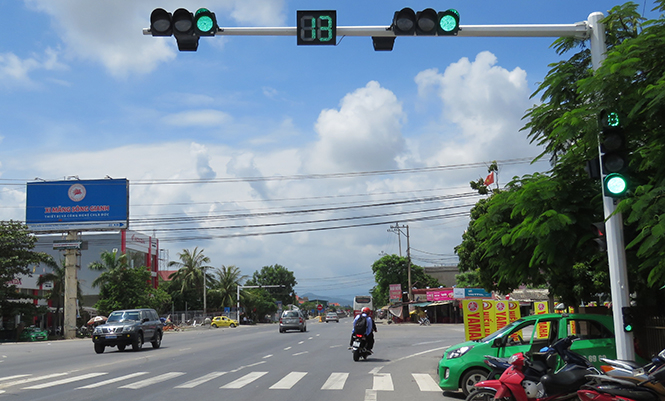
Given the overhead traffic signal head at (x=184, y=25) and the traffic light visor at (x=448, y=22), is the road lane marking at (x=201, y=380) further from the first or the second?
the traffic light visor at (x=448, y=22)

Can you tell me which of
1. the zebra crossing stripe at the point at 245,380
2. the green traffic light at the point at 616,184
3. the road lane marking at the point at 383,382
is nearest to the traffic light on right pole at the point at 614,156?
the green traffic light at the point at 616,184

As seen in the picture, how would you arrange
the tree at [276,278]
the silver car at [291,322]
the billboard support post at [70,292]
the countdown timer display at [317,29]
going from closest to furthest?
the countdown timer display at [317,29] < the silver car at [291,322] < the billboard support post at [70,292] < the tree at [276,278]

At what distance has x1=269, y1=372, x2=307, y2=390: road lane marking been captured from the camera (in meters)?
12.5

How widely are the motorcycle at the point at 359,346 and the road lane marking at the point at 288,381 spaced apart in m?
3.70

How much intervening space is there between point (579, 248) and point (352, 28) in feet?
17.7

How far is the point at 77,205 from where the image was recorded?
45.7 meters

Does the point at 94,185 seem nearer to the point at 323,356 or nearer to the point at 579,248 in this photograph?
the point at 323,356

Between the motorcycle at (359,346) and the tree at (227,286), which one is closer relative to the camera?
the motorcycle at (359,346)

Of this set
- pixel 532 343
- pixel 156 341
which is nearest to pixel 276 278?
pixel 156 341

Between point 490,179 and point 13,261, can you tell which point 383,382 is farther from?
point 13,261

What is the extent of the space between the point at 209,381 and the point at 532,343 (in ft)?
24.2

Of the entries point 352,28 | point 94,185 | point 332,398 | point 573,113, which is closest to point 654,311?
point 573,113

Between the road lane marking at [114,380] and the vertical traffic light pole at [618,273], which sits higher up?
the vertical traffic light pole at [618,273]

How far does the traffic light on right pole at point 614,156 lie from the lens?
7902 millimetres
